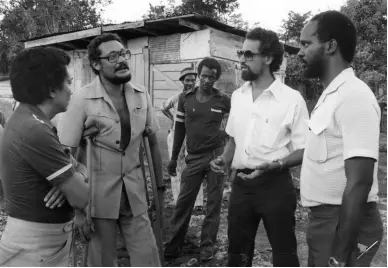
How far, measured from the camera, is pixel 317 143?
1.98 m

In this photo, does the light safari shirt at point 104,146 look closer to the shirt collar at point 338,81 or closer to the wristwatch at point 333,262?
the shirt collar at point 338,81

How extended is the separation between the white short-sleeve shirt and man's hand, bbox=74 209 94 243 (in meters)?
1.12

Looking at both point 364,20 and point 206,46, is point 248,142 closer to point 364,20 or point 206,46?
point 206,46

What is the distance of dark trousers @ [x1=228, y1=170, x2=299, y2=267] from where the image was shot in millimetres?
2789

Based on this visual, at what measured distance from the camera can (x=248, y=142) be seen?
2.88m

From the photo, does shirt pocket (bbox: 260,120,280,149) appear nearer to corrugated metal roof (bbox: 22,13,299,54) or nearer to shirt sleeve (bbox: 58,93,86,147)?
shirt sleeve (bbox: 58,93,86,147)

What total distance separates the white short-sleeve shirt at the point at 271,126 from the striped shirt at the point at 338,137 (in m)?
0.69

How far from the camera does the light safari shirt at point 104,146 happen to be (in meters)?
2.80

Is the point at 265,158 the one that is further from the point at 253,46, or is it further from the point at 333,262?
the point at 333,262

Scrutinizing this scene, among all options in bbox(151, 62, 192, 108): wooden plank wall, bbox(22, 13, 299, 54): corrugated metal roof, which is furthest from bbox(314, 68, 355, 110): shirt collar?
bbox(151, 62, 192, 108): wooden plank wall

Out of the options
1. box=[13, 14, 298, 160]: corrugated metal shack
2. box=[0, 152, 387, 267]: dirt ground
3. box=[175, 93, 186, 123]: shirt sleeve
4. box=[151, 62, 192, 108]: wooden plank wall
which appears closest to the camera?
box=[0, 152, 387, 267]: dirt ground

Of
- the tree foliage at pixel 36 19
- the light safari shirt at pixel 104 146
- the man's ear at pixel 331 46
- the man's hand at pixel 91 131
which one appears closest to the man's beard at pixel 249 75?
the light safari shirt at pixel 104 146

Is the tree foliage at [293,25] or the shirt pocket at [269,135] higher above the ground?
the tree foliage at [293,25]

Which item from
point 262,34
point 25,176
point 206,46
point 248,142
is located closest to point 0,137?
point 25,176
